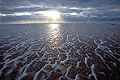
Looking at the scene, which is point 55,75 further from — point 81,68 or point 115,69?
point 115,69

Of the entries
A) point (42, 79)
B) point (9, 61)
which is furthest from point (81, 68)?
point (9, 61)

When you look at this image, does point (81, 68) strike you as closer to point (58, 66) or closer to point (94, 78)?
point (94, 78)

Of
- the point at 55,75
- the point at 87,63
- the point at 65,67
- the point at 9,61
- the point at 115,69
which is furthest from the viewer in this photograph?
the point at 9,61

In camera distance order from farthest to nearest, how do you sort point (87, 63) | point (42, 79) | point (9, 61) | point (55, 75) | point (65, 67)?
point (9, 61)
point (87, 63)
point (65, 67)
point (55, 75)
point (42, 79)

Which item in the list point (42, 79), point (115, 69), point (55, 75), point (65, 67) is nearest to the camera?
point (42, 79)

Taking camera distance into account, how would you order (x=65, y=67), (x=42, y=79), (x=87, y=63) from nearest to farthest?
(x=42, y=79) < (x=65, y=67) < (x=87, y=63)

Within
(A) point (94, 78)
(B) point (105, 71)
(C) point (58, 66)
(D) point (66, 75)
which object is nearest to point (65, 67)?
(C) point (58, 66)

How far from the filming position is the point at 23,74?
190 inches

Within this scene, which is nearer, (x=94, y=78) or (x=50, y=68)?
(x=94, y=78)

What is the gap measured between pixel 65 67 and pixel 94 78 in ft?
6.09

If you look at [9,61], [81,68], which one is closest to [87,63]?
[81,68]

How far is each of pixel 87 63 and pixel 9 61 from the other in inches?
231

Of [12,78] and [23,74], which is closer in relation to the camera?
[12,78]

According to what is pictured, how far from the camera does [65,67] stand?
554 centimetres
